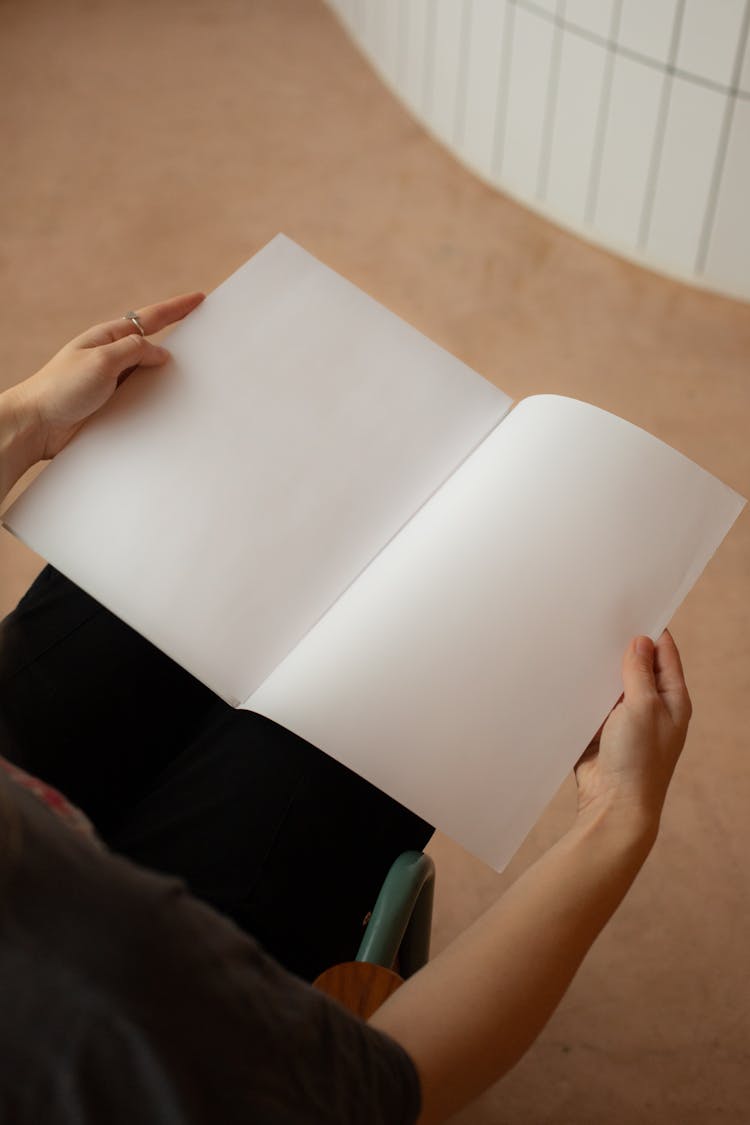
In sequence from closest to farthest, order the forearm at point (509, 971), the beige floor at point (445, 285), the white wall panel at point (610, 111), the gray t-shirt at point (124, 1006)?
the gray t-shirt at point (124, 1006) < the forearm at point (509, 971) < the beige floor at point (445, 285) < the white wall panel at point (610, 111)

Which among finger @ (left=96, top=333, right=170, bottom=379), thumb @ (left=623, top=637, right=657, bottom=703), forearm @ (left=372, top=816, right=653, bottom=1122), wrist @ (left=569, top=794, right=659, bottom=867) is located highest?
finger @ (left=96, top=333, right=170, bottom=379)

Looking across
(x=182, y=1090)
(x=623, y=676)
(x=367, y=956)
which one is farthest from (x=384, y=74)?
(x=182, y=1090)

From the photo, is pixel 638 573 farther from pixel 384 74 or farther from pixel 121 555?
pixel 384 74

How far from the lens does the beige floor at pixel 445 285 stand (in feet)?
4.01

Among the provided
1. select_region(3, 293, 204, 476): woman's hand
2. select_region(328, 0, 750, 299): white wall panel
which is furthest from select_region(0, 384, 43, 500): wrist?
select_region(328, 0, 750, 299): white wall panel

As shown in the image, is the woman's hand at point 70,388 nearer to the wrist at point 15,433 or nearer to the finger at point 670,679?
the wrist at point 15,433

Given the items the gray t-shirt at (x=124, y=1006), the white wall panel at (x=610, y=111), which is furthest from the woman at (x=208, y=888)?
the white wall panel at (x=610, y=111)

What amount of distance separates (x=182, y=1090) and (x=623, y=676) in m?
0.42

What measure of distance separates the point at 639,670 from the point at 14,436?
1.57 feet

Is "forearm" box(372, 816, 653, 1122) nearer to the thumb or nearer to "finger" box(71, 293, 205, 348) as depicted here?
the thumb

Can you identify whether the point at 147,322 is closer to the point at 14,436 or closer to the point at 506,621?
the point at 14,436

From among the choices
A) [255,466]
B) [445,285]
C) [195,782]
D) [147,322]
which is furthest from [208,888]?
[445,285]

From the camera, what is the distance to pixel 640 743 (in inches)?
29.5

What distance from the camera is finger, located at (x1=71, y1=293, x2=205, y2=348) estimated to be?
2.94 feet
